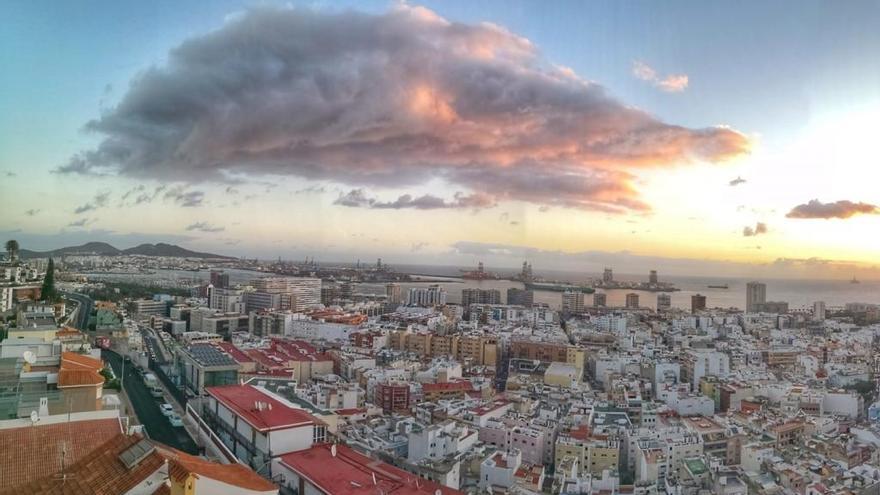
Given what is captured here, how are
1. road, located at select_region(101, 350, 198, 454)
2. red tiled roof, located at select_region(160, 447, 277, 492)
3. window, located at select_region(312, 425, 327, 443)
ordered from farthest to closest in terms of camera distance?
road, located at select_region(101, 350, 198, 454)
window, located at select_region(312, 425, 327, 443)
red tiled roof, located at select_region(160, 447, 277, 492)

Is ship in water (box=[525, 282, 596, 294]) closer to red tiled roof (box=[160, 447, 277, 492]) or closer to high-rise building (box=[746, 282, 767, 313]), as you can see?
high-rise building (box=[746, 282, 767, 313])

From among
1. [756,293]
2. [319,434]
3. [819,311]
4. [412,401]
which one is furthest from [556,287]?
[319,434]

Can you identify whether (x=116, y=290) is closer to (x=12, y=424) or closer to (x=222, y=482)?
(x=12, y=424)

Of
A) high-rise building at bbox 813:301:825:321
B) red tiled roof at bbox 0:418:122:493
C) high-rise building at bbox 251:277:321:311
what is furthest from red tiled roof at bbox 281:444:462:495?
high-rise building at bbox 813:301:825:321

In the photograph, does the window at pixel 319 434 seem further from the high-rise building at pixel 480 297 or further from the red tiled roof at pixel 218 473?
the high-rise building at pixel 480 297

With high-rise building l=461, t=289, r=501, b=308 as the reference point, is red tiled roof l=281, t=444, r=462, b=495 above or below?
above

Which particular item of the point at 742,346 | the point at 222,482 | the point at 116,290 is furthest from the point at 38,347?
the point at 742,346
